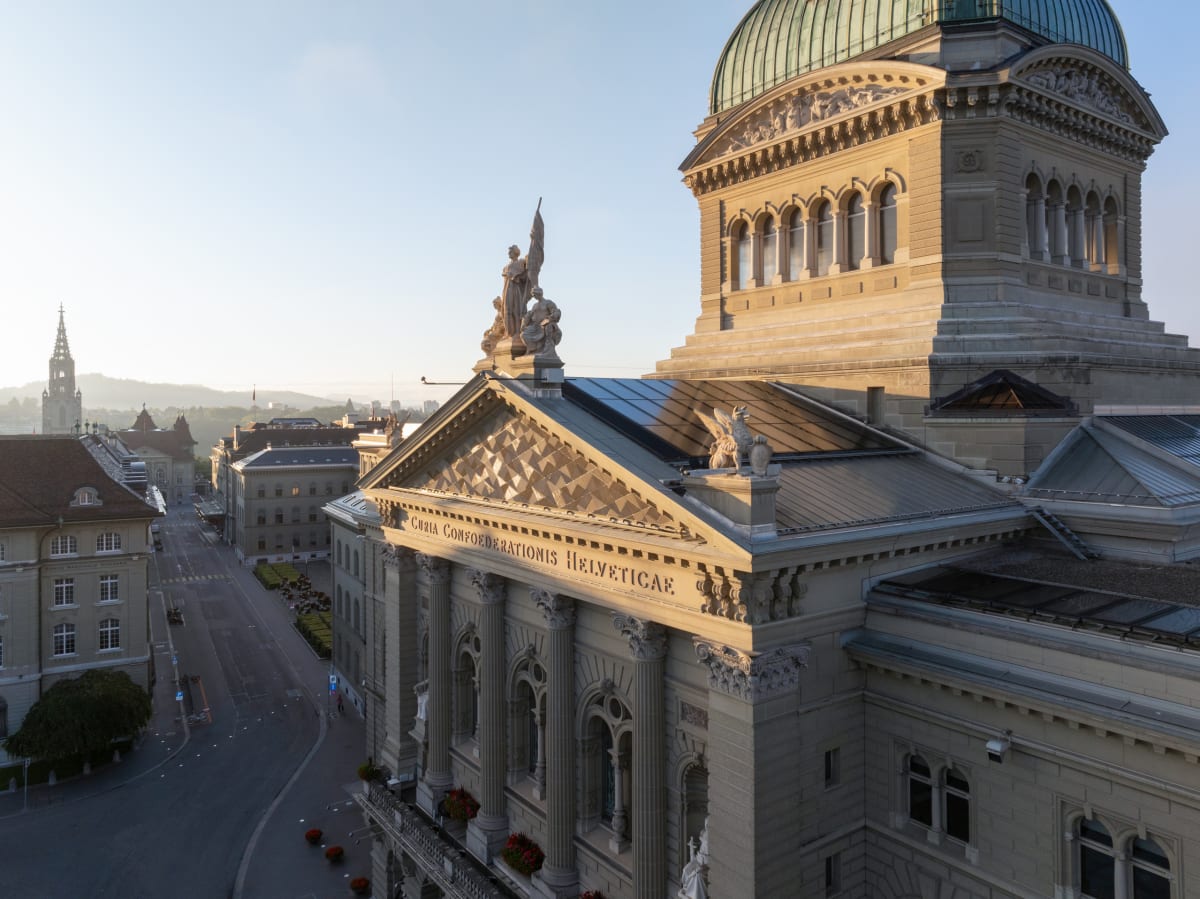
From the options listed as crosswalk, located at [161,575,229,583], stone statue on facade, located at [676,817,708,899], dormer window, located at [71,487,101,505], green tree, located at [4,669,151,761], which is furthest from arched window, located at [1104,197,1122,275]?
crosswalk, located at [161,575,229,583]

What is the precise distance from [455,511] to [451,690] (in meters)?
8.39

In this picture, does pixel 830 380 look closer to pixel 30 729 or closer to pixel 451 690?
pixel 451 690

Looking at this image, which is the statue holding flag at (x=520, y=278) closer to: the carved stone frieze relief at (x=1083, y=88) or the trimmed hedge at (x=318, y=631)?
the carved stone frieze relief at (x=1083, y=88)

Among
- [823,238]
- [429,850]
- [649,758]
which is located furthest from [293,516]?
[649,758]

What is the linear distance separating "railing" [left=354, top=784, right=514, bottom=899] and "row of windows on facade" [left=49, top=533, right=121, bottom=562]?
3126 centimetres

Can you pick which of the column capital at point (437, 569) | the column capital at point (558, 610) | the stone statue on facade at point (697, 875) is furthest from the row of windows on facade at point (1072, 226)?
the column capital at point (437, 569)

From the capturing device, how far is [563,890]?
90.5 feet

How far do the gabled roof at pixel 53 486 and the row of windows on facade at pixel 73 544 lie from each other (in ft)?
4.17

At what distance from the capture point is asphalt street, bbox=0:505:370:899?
4222 cm

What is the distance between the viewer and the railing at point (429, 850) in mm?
30125

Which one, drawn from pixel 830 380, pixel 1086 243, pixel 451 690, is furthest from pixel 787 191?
pixel 451 690

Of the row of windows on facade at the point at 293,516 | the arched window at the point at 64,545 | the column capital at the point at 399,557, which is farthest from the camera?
the row of windows on facade at the point at 293,516

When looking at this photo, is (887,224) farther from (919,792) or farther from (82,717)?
(82,717)

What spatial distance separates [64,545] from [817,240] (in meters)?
50.9
